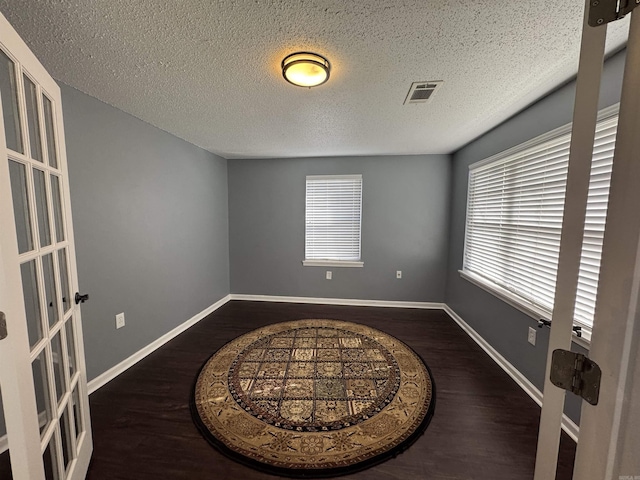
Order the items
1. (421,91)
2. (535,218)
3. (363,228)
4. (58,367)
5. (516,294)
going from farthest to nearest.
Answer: (363,228) → (516,294) → (535,218) → (421,91) → (58,367)

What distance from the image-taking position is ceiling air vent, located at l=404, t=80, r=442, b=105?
68.7 inches

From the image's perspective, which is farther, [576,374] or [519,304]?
[519,304]

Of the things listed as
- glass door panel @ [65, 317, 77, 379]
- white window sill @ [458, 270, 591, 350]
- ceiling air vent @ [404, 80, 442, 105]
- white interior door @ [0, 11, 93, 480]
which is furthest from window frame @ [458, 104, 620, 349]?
glass door panel @ [65, 317, 77, 379]

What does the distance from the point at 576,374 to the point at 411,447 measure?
135cm

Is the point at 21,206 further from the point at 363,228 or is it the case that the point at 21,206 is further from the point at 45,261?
the point at 363,228

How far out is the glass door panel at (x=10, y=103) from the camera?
3.05 ft

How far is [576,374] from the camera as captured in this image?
0.59 meters

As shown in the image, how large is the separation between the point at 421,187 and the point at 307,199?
1.72 m

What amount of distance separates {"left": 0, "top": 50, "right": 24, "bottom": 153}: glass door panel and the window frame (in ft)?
8.64

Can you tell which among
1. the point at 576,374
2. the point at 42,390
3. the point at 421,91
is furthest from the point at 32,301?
the point at 421,91

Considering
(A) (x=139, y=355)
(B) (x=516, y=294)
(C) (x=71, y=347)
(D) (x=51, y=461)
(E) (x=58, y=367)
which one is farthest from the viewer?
(A) (x=139, y=355)

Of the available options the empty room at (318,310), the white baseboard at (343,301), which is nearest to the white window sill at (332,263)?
the white baseboard at (343,301)

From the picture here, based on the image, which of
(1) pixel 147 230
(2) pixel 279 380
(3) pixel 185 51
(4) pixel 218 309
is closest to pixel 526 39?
(3) pixel 185 51

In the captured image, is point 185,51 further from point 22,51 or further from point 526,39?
point 526,39
